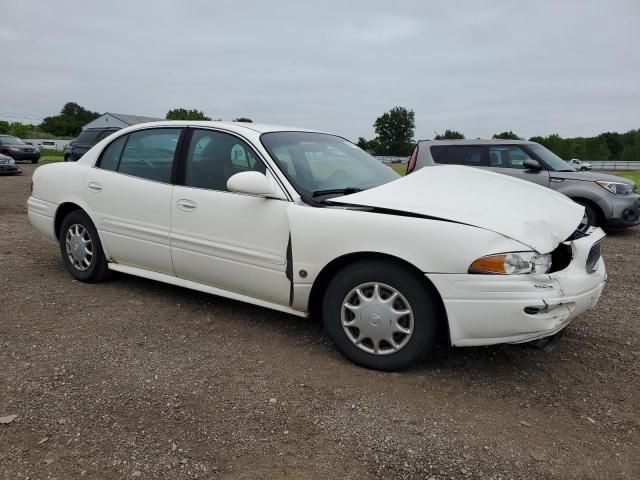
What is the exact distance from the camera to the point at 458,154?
9.14 meters

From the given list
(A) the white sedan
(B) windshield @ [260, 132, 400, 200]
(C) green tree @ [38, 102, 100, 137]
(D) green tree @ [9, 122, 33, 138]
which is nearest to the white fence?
(B) windshield @ [260, 132, 400, 200]

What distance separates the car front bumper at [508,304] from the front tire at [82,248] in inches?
120

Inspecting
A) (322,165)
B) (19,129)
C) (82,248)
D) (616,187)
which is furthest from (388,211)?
(19,129)

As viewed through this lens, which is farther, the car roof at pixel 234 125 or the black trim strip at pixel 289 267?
the car roof at pixel 234 125

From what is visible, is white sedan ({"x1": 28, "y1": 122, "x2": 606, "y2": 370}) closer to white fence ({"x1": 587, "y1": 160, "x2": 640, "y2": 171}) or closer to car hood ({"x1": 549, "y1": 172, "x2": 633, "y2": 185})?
car hood ({"x1": 549, "y1": 172, "x2": 633, "y2": 185})

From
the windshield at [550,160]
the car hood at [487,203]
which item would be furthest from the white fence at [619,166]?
the car hood at [487,203]

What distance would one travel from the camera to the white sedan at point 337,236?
2.75 metres

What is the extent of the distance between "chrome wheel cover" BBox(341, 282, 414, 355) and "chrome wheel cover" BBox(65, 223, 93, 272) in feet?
8.68

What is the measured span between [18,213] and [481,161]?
8202mm

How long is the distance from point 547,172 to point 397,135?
92745mm

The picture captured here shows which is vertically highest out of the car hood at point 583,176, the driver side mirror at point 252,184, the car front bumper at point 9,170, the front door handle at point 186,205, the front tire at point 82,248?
the driver side mirror at point 252,184

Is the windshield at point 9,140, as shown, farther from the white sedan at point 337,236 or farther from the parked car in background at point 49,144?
the parked car in background at point 49,144

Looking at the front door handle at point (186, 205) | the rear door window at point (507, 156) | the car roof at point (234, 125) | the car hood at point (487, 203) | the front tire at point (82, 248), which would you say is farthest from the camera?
the rear door window at point (507, 156)

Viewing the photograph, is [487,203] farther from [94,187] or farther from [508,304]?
[94,187]
